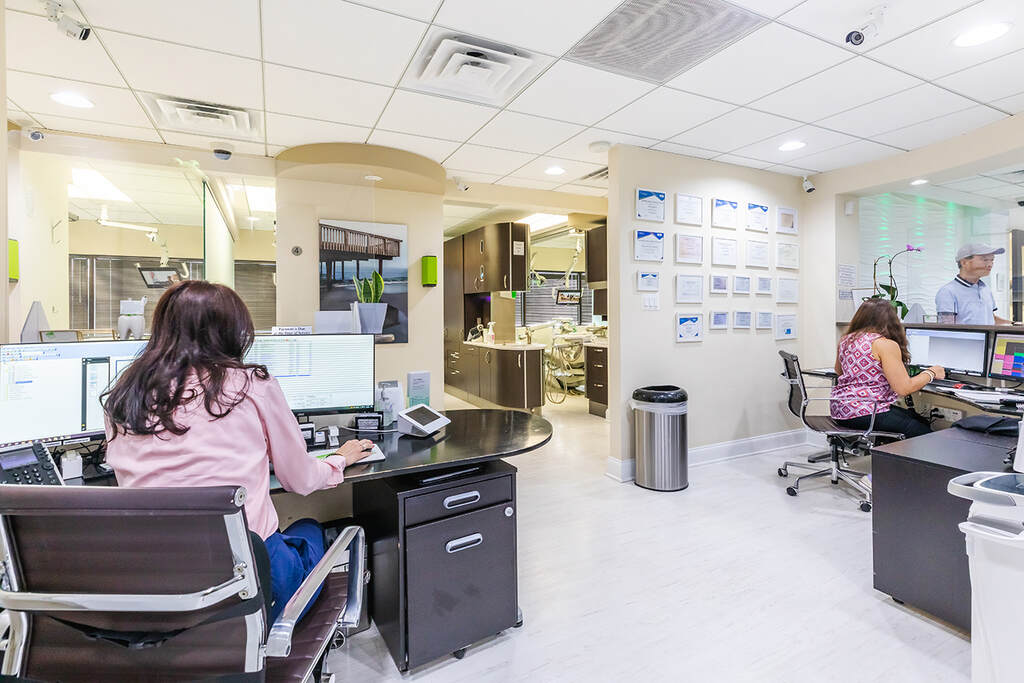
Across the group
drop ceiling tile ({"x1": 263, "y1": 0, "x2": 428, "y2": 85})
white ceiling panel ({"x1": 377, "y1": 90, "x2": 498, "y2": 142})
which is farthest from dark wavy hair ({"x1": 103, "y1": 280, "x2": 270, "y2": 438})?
white ceiling panel ({"x1": 377, "y1": 90, "x2": 498, "y2": 142})

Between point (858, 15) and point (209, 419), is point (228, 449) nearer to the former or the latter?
point (209, 419)

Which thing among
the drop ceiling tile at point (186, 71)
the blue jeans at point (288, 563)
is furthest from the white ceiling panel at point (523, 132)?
the blue jeans at point (288, 563)

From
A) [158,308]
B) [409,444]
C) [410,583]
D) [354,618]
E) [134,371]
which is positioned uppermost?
[158,308]

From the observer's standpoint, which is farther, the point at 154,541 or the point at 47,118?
the point at 47,118

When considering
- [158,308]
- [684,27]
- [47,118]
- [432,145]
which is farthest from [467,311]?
[158,308]

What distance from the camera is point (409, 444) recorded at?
1975 millimetres

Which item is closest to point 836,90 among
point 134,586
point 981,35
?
point 981,35

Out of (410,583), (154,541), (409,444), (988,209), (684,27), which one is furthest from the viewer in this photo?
(988,209)

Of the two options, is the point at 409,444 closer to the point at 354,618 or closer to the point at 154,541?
the point at 354,618

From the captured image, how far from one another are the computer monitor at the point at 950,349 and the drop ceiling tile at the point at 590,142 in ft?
8.10

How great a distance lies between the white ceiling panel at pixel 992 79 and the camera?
2576 millimetres

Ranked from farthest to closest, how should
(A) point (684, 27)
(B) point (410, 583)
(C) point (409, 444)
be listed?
(A) point (684, 27), (C) point (409, 444), (B) point (410, 583)

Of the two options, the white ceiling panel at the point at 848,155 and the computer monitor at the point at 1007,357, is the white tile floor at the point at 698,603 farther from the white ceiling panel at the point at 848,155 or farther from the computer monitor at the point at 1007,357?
the white ceiling panel at the point at 848,155

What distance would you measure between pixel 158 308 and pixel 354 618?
936 mm
